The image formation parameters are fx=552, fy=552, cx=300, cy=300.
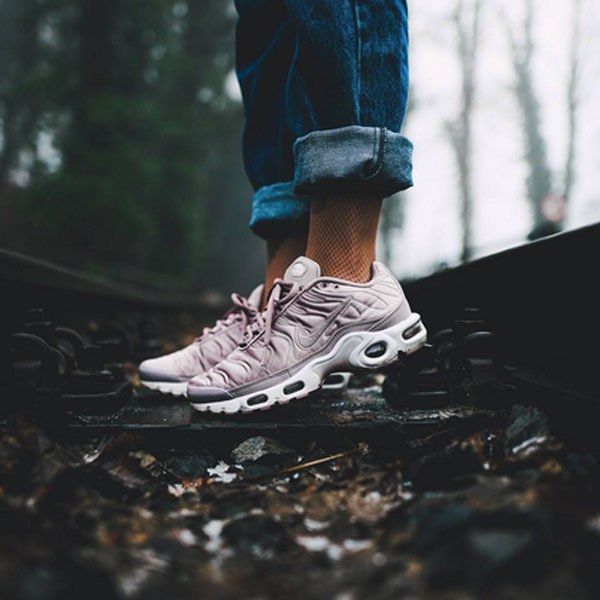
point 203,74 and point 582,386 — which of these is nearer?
point 582,386

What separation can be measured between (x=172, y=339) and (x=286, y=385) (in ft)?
8.84

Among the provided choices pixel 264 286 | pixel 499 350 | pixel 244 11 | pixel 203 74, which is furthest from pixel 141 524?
pixel 203 74

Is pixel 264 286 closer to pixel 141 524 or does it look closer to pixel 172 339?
pixel 141 524

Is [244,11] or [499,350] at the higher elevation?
[244,11]

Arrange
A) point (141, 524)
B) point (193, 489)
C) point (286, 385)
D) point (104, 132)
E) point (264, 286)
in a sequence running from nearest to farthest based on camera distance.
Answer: point (141, 524) → point (193, 489) → point (286, 385) → point (264, 286) → point (104, 132)

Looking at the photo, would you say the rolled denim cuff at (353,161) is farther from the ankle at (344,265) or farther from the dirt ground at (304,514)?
the dirt ground at (304,514)

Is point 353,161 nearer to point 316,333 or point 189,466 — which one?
point 316,333

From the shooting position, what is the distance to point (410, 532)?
31.1 inches

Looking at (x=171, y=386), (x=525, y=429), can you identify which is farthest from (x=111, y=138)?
(x=525, y=429)

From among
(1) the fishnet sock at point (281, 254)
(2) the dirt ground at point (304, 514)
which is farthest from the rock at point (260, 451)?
(1) the fishnet sock at point (281, 254)

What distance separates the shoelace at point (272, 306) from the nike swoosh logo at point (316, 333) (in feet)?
0.31

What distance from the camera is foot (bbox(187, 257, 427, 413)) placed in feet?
4.85

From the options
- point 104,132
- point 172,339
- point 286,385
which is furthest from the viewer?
point 104,132

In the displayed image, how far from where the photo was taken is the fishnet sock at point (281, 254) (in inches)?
79.0
